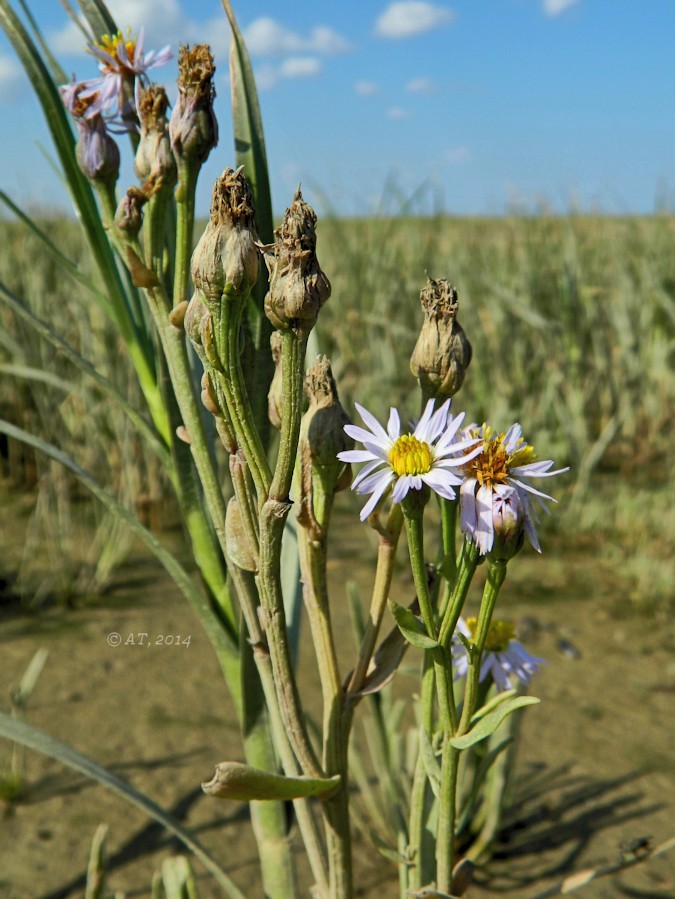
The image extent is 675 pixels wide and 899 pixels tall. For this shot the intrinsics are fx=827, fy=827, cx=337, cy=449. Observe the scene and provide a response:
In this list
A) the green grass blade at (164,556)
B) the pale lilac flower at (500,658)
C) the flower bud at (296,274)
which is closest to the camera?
the flower bud at (296,274)

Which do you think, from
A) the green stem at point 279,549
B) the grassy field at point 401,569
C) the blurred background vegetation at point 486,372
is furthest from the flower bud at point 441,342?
the blurred background vegetation at point 486,372

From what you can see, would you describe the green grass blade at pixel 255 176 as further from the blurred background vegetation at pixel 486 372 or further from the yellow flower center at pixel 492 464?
the blurred background vegetation at pixel 486 372

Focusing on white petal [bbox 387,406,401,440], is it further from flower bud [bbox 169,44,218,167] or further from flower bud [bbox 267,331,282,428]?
flower bud [bbox 169,44,218,167]

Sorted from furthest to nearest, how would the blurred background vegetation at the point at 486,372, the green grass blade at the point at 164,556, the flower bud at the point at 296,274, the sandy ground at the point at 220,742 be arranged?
1. the blurred background vegetation at the point at 486,372
2. the sandy ground at the point at 220,742
3. the green grass blade at the point at 164,556
4. the flower bud at the point at 296,274

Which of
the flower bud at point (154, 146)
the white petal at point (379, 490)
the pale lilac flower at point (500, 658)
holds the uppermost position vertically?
the flower bud at point (154, 146)

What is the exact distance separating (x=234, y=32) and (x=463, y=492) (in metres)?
0.42

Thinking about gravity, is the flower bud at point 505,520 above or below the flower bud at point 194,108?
below

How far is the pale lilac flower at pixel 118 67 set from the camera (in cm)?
67

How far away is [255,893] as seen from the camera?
1.11 metres

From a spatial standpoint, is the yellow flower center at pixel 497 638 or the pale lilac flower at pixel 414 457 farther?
the yellow flower center at pixel 497 638

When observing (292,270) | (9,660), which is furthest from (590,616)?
(292,270)

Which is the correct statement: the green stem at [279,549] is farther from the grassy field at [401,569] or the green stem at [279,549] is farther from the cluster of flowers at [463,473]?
the grassy field at [401,569]

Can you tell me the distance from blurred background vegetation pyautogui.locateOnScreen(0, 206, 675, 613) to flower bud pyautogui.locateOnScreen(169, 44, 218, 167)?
1365 millimetres

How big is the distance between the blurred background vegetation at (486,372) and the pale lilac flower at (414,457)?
56.6 inches
